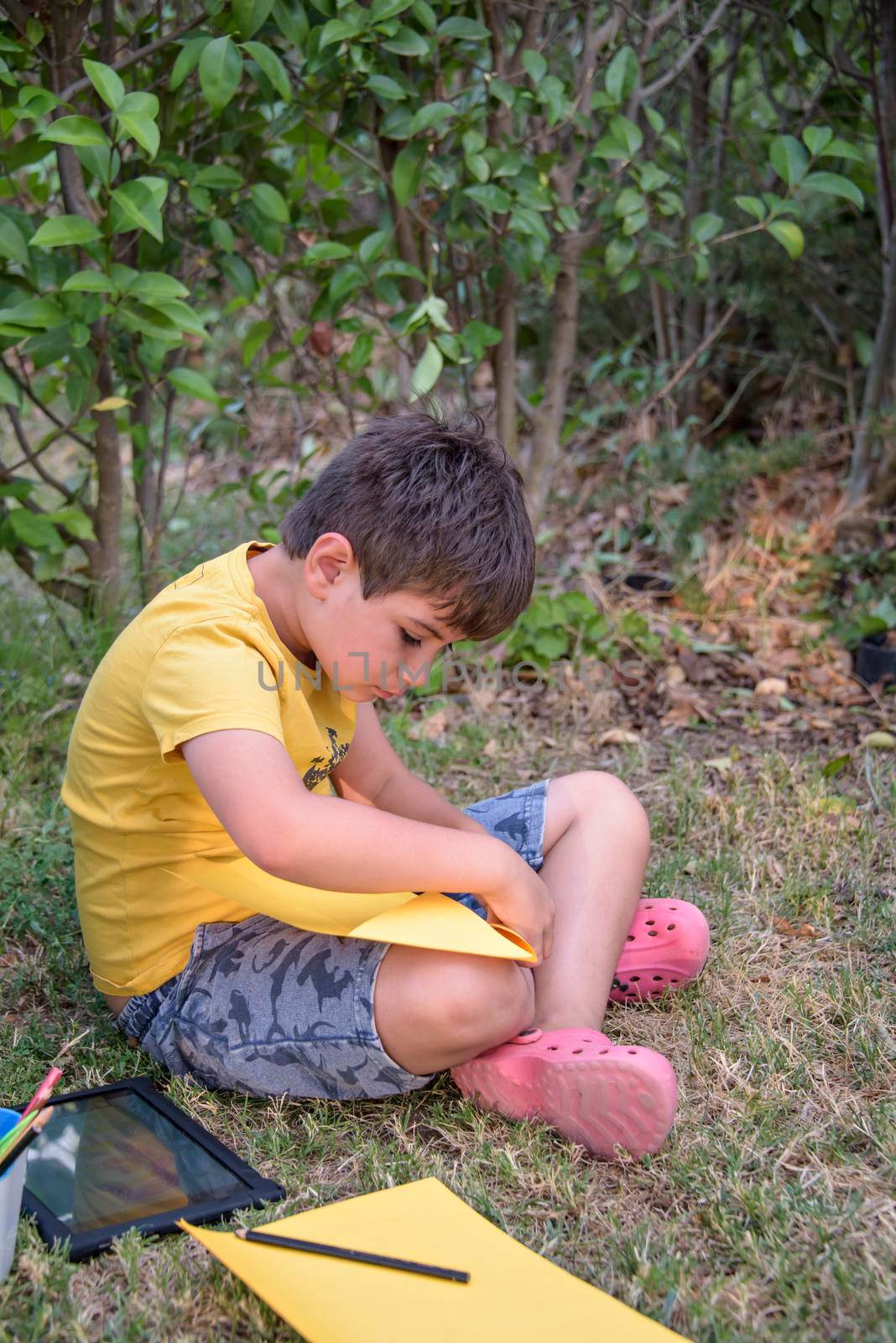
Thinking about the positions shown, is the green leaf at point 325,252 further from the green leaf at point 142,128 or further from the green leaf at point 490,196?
the green leaf at point 142,128

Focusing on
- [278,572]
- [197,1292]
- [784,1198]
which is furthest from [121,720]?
[784,1198]

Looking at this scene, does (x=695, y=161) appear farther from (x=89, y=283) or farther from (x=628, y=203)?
(x=89, y=283)

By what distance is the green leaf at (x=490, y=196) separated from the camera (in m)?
2.41

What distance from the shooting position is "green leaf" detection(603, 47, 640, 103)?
2545 mm

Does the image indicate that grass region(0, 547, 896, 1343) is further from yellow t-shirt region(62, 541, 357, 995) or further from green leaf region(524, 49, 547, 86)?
green leaf region(524, 49, 547, 86)

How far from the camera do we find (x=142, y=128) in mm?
1905

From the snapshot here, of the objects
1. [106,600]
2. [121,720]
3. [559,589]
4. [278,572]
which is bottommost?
[559,589]

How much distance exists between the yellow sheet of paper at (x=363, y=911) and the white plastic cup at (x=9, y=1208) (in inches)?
15.7

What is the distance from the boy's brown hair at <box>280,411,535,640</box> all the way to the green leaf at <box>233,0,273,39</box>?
989 millimetres

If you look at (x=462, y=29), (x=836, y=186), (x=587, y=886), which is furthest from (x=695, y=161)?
(x=587, y=886)

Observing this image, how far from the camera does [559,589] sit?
11.0ft

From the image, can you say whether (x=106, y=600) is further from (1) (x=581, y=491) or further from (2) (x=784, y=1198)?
(2) (x=784, y=1198)

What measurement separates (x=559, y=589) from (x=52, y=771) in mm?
1504

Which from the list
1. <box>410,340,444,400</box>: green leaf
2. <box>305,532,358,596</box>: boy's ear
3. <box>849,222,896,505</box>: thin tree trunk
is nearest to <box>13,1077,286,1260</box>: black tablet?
<box>305,532,358,596</box>: boy's ear
